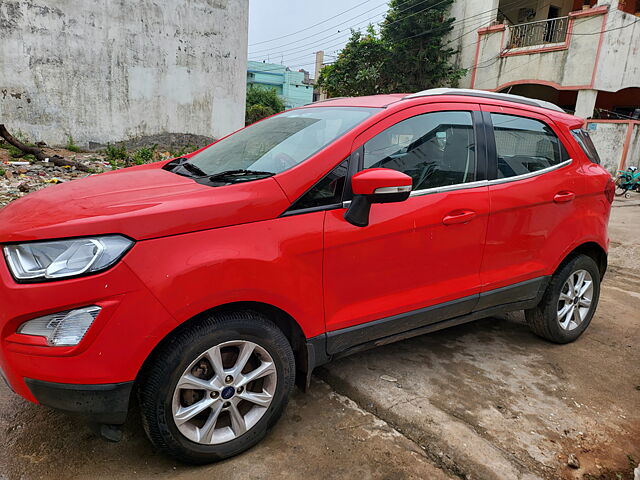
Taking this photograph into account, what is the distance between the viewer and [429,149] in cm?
266

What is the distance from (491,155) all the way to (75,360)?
249 centimetres

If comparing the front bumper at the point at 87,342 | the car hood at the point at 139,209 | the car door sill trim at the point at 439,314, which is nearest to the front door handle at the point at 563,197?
the car door sill trim at the point at 439,314

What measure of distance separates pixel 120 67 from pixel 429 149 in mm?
11984

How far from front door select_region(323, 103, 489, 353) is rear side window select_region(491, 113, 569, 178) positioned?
0.20 meters

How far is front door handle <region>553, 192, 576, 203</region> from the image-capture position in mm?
3109

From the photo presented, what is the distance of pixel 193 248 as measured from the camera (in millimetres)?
1898

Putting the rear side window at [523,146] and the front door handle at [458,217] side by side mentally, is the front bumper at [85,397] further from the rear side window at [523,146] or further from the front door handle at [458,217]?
the rear side window at [523,146]

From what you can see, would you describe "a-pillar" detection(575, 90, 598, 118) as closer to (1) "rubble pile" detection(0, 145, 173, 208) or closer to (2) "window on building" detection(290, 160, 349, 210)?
(1) "rubble pile" detection(0, 145, 173, 208)


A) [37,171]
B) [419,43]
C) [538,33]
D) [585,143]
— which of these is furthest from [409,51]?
[585,143]

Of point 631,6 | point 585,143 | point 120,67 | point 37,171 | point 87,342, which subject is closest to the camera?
point 87,342

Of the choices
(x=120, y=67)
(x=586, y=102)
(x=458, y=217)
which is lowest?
(x=458, y=217)

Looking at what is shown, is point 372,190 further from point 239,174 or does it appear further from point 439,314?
point 439,314

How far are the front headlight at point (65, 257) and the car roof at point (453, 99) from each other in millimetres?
1619

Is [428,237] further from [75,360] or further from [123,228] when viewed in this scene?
[75,360]
